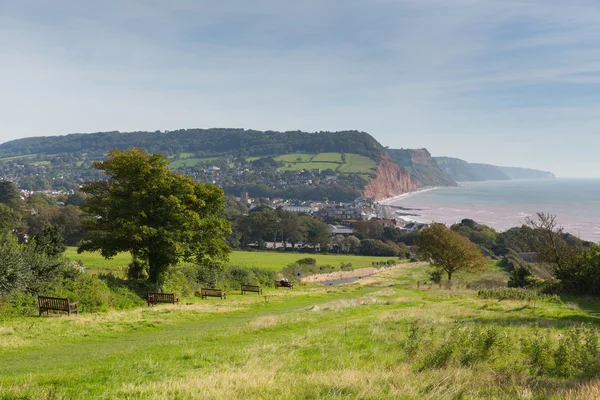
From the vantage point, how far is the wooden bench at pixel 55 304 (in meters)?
19.9

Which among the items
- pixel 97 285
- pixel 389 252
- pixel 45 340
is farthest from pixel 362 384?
pixel 389 252

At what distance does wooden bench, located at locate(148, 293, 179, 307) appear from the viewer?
26.3 m

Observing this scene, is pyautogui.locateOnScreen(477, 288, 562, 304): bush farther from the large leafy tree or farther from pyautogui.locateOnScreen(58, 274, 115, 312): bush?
pyautogui.locateOnScreen(58, 274, 115, 312): bush

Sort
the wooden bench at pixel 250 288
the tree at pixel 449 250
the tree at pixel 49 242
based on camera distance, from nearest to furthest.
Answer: the tree at pixel 49 242 → the wooden bench at pixel 250 288 → the tree at pixel 449 250

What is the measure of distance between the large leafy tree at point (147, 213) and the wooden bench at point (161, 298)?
2678mm

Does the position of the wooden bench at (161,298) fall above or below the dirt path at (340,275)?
above

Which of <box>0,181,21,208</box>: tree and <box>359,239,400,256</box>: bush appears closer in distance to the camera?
<box>0,181,21,208</box>: tree

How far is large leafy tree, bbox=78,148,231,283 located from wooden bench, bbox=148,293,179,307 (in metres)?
2.68

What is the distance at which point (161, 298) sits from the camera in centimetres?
2662

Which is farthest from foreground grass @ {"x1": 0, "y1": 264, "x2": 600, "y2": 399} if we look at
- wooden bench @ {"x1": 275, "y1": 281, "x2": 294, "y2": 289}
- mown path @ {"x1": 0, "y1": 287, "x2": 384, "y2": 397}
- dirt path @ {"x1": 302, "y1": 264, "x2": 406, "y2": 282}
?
dirt path @ {"x1": 302, "y1": 264, "x2": 406, "y2": 282}

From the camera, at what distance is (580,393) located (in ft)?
21.4

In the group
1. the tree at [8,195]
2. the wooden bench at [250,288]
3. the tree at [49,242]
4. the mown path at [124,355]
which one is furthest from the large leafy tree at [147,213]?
the tree at [8,195]

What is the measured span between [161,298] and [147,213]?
5248 mm

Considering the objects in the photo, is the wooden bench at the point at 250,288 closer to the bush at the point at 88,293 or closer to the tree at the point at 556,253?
the bush at the point at 88,293
